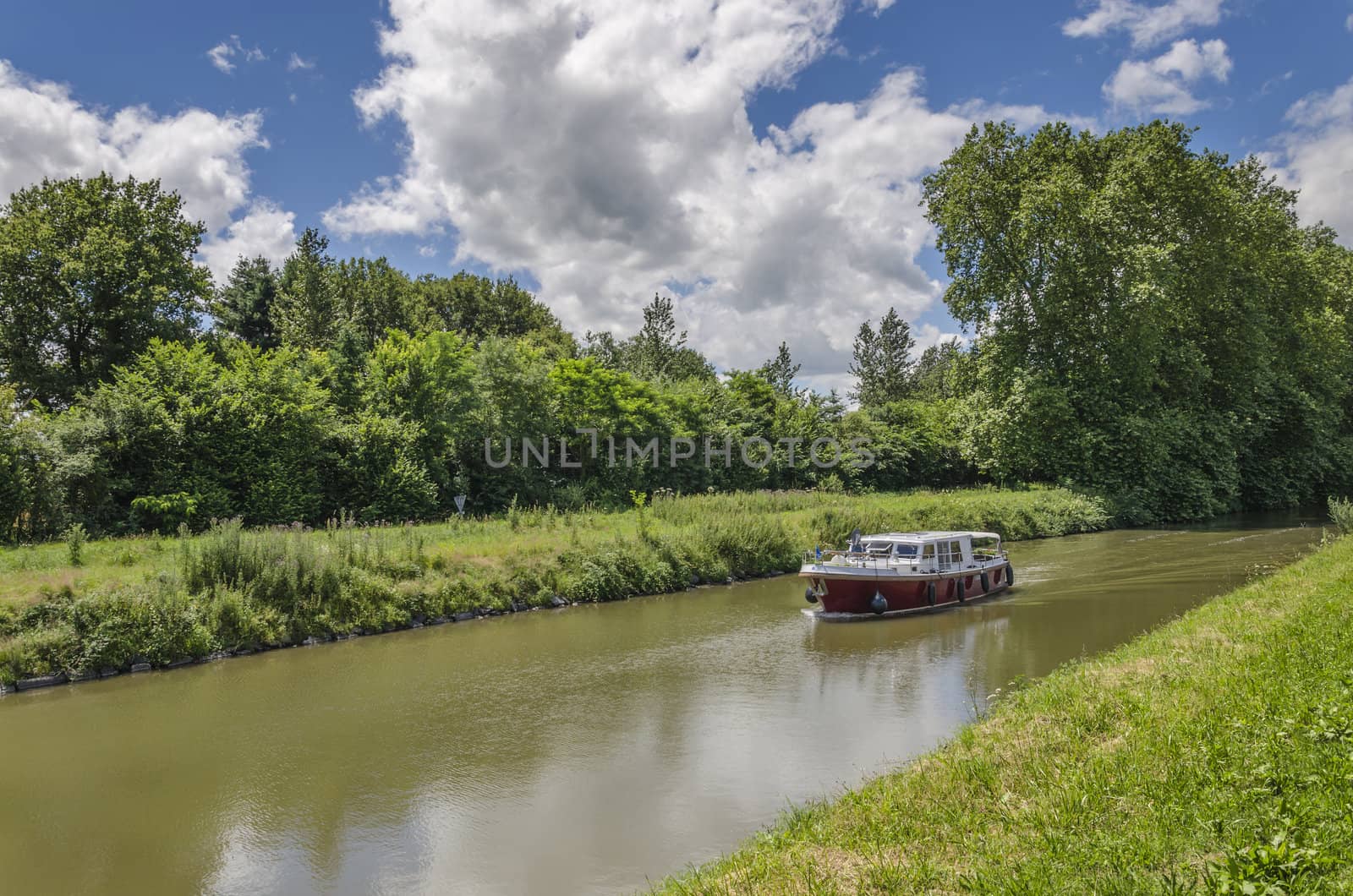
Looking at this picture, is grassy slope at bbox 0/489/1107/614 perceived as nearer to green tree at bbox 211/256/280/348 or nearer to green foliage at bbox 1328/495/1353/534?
green foliage at bbox 1328/495/1353/534

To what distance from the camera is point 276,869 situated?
308 inches

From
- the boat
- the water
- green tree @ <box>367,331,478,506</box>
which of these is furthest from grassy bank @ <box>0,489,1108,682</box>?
green tree @ <box>367,331,478,506</box>

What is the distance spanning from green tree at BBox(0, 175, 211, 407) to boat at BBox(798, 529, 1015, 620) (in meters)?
27.1

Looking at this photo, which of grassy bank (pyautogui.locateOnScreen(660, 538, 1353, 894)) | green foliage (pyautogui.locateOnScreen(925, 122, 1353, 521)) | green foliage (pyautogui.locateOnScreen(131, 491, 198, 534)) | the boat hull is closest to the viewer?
grassy bank (pyautogui.locateOnScreen(660, 538, 1353, 894))

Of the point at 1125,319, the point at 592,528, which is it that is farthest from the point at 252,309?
the point at 1125,319

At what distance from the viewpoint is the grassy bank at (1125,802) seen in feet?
14.7

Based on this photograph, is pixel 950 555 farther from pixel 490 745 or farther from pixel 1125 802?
pixel 1125 802

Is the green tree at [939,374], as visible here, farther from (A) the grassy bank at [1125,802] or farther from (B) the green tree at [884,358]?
(A) the grassy bank at [1125,802]

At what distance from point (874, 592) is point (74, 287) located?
3118cm

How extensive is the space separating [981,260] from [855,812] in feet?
126

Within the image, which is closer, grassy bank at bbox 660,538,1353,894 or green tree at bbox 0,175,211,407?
grassy bank at bbox 660,538,1353,894

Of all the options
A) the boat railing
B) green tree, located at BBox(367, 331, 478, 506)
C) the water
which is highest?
green tree, located at BBox(367, 331, 478, 506)

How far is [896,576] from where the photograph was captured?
19.6 m

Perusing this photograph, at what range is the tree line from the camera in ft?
78.9
